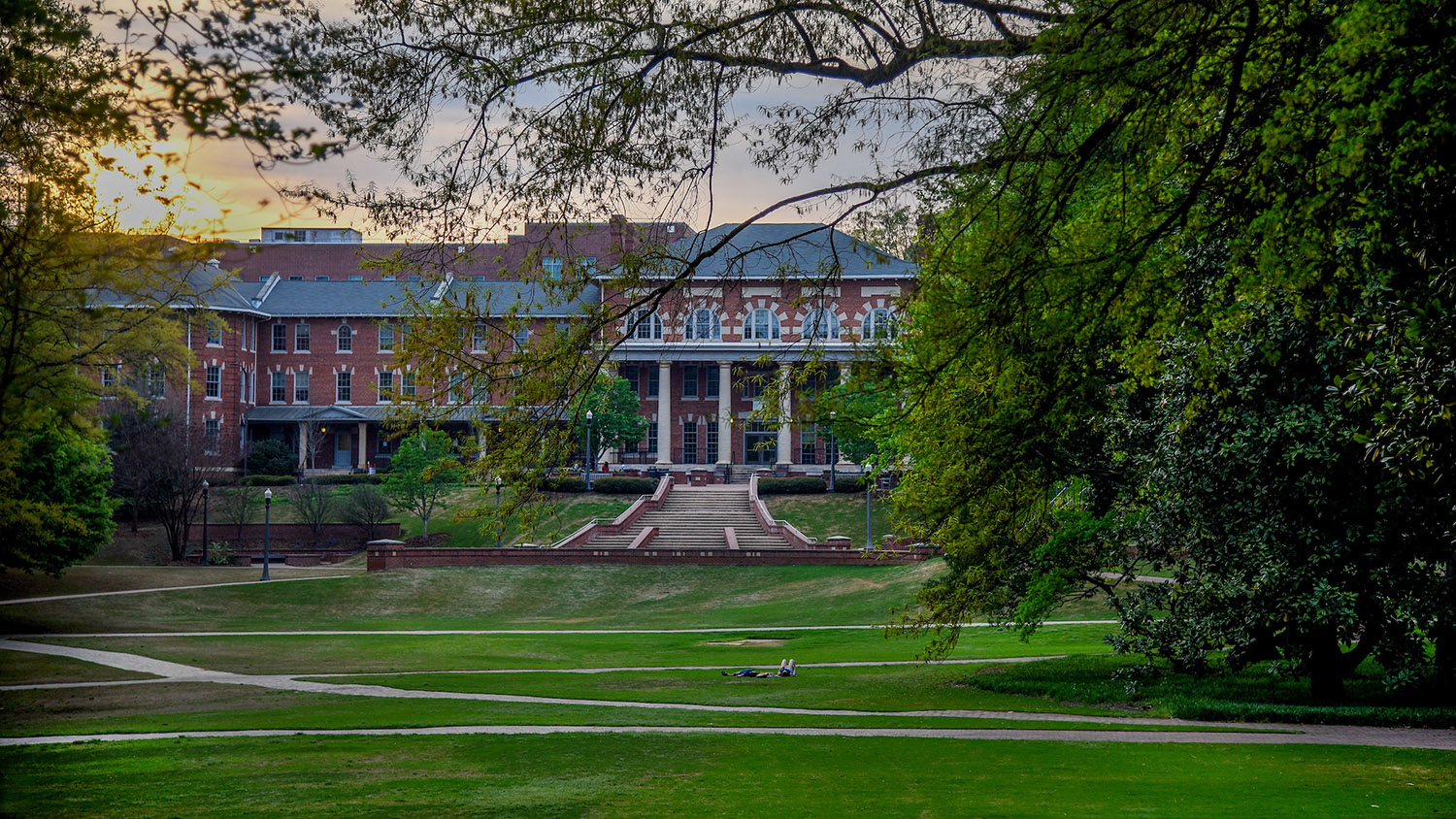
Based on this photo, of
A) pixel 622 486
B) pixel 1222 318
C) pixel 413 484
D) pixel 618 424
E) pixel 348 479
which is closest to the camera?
pixel 1222 318

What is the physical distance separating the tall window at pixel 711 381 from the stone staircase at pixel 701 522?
480 inches

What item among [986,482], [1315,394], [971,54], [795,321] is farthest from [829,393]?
[795,321]

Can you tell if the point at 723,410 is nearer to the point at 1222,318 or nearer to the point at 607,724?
the point at 607,724

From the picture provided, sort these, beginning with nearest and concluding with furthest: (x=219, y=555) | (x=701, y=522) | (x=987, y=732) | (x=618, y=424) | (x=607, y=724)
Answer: (x=987, y=732), (x=607, y=724), (x=219, y=555), (x=701, y=522), (x=618, y=424)

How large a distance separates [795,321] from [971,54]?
2534 inches

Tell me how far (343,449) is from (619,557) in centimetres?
3786

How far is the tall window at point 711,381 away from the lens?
79.7 metres

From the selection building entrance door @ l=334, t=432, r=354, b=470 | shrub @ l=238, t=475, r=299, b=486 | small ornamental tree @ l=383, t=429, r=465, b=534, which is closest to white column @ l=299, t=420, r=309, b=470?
building entrance door @ l=334, t=432, r=354, b=470

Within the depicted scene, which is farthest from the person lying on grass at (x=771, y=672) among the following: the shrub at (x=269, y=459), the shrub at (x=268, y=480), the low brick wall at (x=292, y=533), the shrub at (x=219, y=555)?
the shrub at (x=269, y=459)

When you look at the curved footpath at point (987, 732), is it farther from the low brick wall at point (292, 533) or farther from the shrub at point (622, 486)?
the shrub at point (622, 486)

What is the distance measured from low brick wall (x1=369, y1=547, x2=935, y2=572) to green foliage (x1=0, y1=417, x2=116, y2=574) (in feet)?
35.4

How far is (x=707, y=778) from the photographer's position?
43.6 ft

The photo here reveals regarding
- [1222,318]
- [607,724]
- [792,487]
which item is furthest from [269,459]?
[1222,318]

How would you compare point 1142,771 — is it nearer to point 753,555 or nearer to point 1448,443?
point 1448,443
